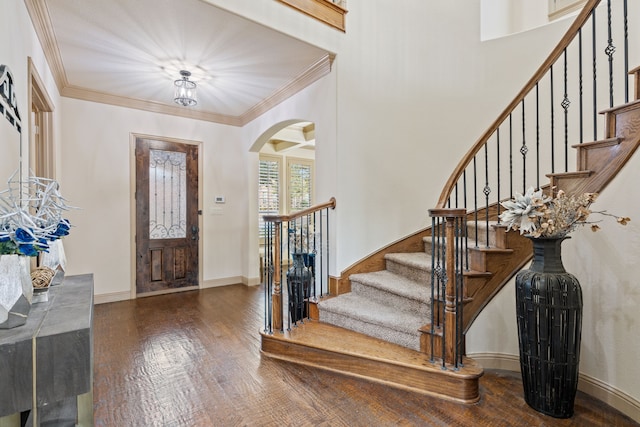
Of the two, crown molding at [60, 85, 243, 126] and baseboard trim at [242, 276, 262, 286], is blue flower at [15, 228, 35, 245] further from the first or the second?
baseboard trim at [242, 276, 262, 286]

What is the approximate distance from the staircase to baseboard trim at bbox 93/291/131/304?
2.68m

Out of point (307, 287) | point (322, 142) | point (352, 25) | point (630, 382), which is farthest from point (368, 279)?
point (352, 25)

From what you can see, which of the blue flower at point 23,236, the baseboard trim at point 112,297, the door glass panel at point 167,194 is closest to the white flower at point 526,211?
the blue flower at point 23,236

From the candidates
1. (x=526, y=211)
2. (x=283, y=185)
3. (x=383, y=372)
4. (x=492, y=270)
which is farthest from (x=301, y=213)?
(x=283, y=185)

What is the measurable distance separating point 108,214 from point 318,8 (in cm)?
361

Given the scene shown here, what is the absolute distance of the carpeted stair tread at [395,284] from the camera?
2.58 meters

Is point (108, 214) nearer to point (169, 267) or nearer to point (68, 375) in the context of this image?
point (169, 267)

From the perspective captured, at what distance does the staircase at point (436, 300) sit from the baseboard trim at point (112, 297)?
8.79ft

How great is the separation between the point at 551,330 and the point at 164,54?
12.8 feet

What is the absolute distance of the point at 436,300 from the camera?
7.66 ft

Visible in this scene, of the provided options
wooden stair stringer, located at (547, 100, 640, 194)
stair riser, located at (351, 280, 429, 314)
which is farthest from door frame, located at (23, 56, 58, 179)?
wooden stair stringer, located at (547, 100, 640, 194)

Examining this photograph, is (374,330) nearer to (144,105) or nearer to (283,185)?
(144,105)

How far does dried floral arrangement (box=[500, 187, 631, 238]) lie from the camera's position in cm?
176

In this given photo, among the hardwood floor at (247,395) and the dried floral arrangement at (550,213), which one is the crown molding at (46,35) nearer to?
the hardwood floor at (247,395)
